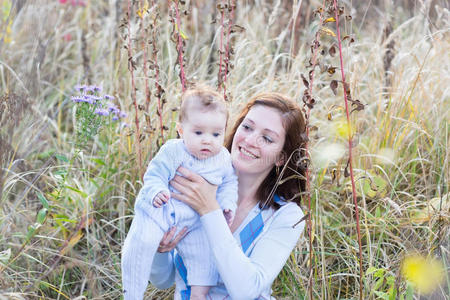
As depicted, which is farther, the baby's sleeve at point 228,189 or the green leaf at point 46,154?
the green leaf at point 46,154

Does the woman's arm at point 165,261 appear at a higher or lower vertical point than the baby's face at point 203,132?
lower

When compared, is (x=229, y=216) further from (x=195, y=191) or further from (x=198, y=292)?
(x=198, y=292)

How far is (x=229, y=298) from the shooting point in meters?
2.45

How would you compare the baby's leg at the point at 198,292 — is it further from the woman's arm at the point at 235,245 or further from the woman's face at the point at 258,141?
the woman's face at the point at 258,141

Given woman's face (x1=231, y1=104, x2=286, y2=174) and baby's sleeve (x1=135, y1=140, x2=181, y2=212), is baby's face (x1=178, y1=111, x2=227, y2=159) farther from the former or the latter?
woman's face (x1=231, y1=104, x2=286, y2=174)

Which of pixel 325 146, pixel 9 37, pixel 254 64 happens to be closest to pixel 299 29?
pixel 254 64

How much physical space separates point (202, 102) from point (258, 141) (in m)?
0.41

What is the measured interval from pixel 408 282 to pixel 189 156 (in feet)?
3.30

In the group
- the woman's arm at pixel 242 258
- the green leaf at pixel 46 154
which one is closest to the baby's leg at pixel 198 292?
the woman's arm at pixel 242 258

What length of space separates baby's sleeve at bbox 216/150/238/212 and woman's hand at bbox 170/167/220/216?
0.07 meters

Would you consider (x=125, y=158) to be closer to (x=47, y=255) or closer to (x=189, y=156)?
(x=47, y=255)

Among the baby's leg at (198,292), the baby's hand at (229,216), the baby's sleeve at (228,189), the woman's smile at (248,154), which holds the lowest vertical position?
the baby's leg at (198,292)

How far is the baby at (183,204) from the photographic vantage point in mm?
2262

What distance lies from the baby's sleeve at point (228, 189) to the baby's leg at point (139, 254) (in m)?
0.30
